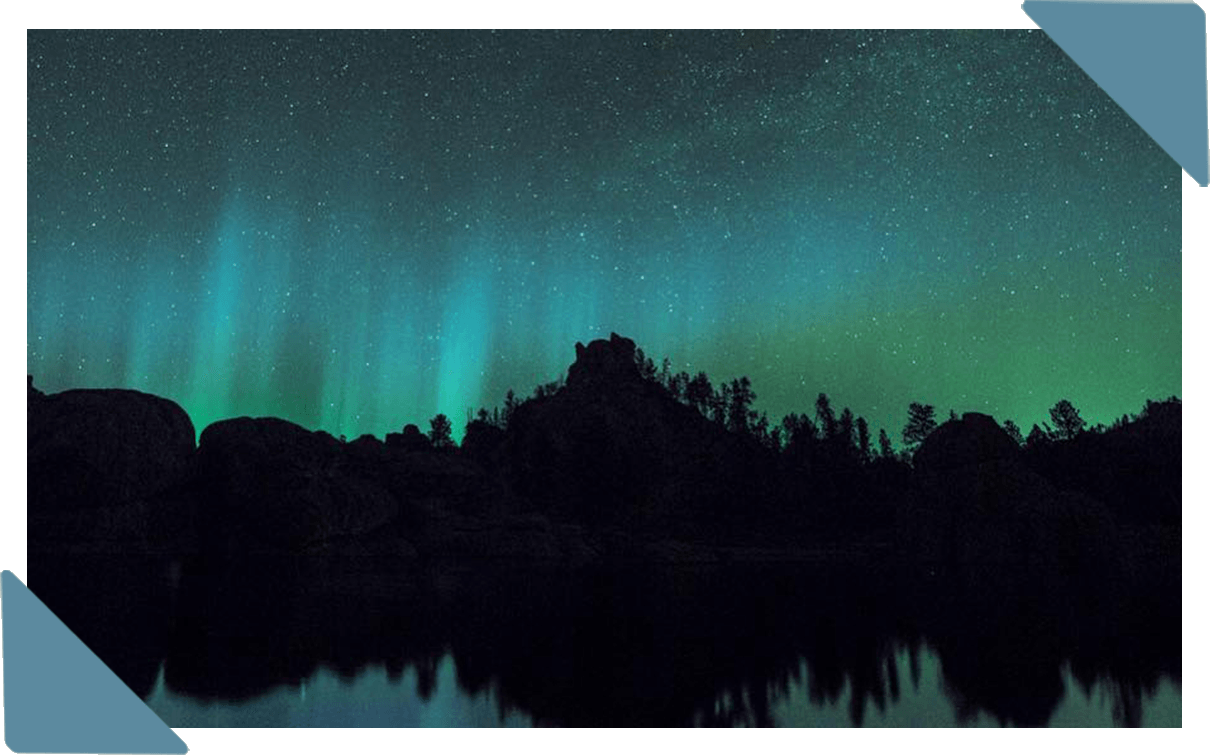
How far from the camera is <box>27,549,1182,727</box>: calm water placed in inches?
273

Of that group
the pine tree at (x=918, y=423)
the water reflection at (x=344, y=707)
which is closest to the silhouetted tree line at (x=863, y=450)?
the pine tree at (x=918, y=423)

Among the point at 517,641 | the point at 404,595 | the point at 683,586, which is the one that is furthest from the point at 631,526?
the point at 517,641

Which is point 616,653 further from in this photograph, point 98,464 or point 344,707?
Result: point 98,464

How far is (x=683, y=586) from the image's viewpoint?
1975 cm

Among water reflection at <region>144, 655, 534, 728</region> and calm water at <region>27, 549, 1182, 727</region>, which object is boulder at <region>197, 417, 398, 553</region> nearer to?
calm water at <region>27, 549, 1182, 727</region>

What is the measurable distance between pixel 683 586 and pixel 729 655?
1030 centimetres

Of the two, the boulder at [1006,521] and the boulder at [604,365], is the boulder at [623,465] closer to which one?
the boulder at [604,365]

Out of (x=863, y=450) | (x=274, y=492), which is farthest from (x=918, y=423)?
(x=274, y=492)

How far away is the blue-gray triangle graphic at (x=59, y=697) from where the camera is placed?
5.56 metres

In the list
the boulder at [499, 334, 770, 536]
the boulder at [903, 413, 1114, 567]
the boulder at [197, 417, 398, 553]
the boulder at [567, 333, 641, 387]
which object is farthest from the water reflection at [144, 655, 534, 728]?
the boulder at [567, 333, 641, 387]

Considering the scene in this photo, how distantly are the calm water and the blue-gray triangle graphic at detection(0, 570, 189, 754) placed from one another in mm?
876

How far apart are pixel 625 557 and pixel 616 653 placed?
22673mm
